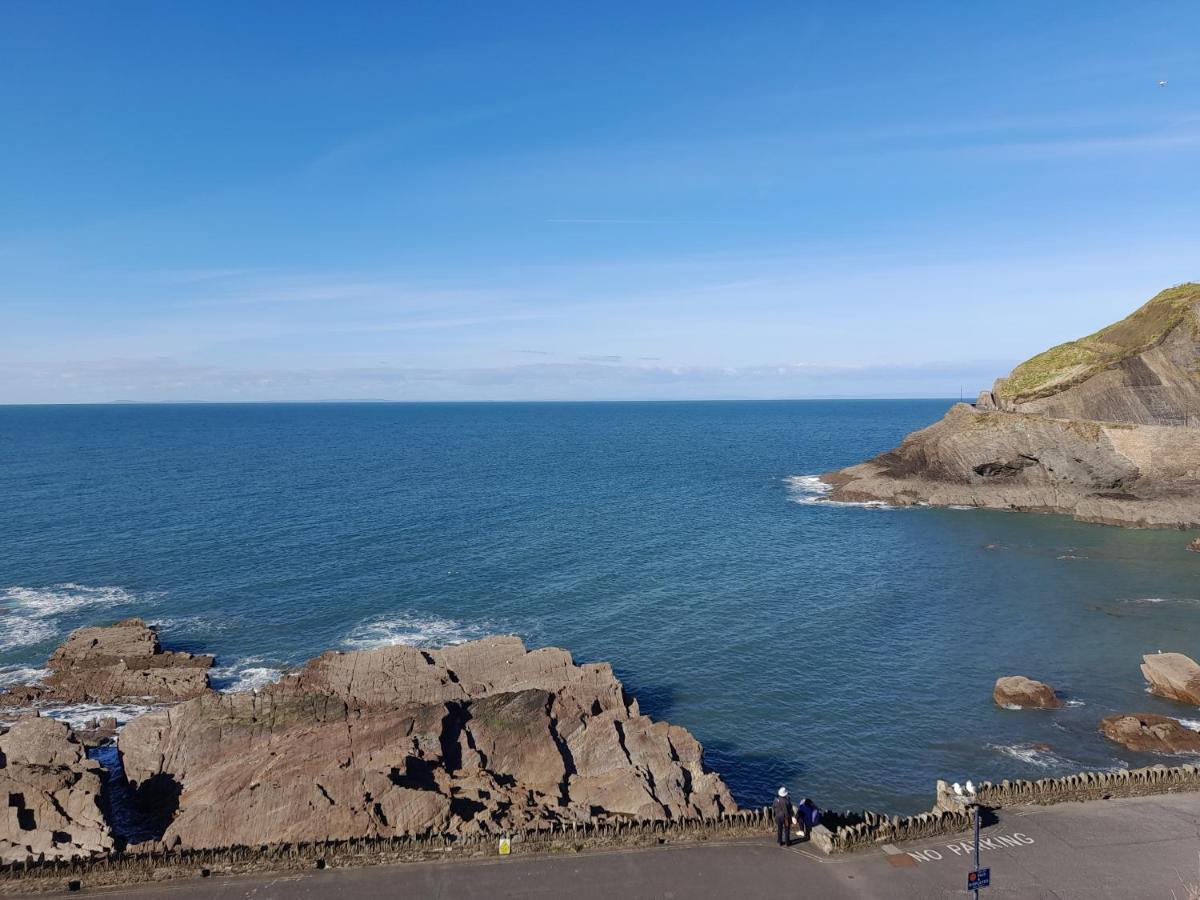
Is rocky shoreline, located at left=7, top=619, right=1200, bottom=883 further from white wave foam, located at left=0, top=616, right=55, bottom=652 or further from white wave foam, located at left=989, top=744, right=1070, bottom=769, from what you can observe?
white wave foam, located at left=0, top=616, right=55, bottom=652

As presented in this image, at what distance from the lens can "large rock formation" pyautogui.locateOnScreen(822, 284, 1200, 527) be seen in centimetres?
8869

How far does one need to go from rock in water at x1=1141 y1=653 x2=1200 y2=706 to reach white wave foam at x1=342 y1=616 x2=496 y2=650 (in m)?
39.8

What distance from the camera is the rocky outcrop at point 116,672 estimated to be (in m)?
44.2

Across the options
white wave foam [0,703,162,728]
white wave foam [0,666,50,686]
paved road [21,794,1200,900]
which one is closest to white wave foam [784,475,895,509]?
paved road [21,794,1200,900]

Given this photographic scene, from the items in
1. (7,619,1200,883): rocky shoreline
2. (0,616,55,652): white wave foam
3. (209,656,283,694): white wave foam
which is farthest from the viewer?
(0,616,55,652): white wave foam

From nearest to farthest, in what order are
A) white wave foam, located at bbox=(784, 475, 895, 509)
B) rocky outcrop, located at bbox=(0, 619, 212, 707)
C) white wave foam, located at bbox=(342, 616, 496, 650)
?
rocky outcrop, located at bbox=(0, 619, 212, 707) → white wave foam, located at bbox=(342, 616, 496, 650) → white wave foam, located at bbox=(784, 475, 895, 509)

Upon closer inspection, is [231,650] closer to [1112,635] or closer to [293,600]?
[293,600]

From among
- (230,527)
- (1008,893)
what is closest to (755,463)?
(230,527)

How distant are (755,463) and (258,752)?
418 ft

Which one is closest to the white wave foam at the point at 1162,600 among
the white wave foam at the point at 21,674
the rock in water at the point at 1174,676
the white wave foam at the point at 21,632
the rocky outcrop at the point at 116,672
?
the rock in water at the point at 1174,676

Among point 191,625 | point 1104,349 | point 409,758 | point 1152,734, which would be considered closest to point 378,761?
point 409,758

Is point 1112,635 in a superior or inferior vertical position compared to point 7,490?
inferior

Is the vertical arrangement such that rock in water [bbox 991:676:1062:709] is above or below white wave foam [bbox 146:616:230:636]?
below

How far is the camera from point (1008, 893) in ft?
75.5
